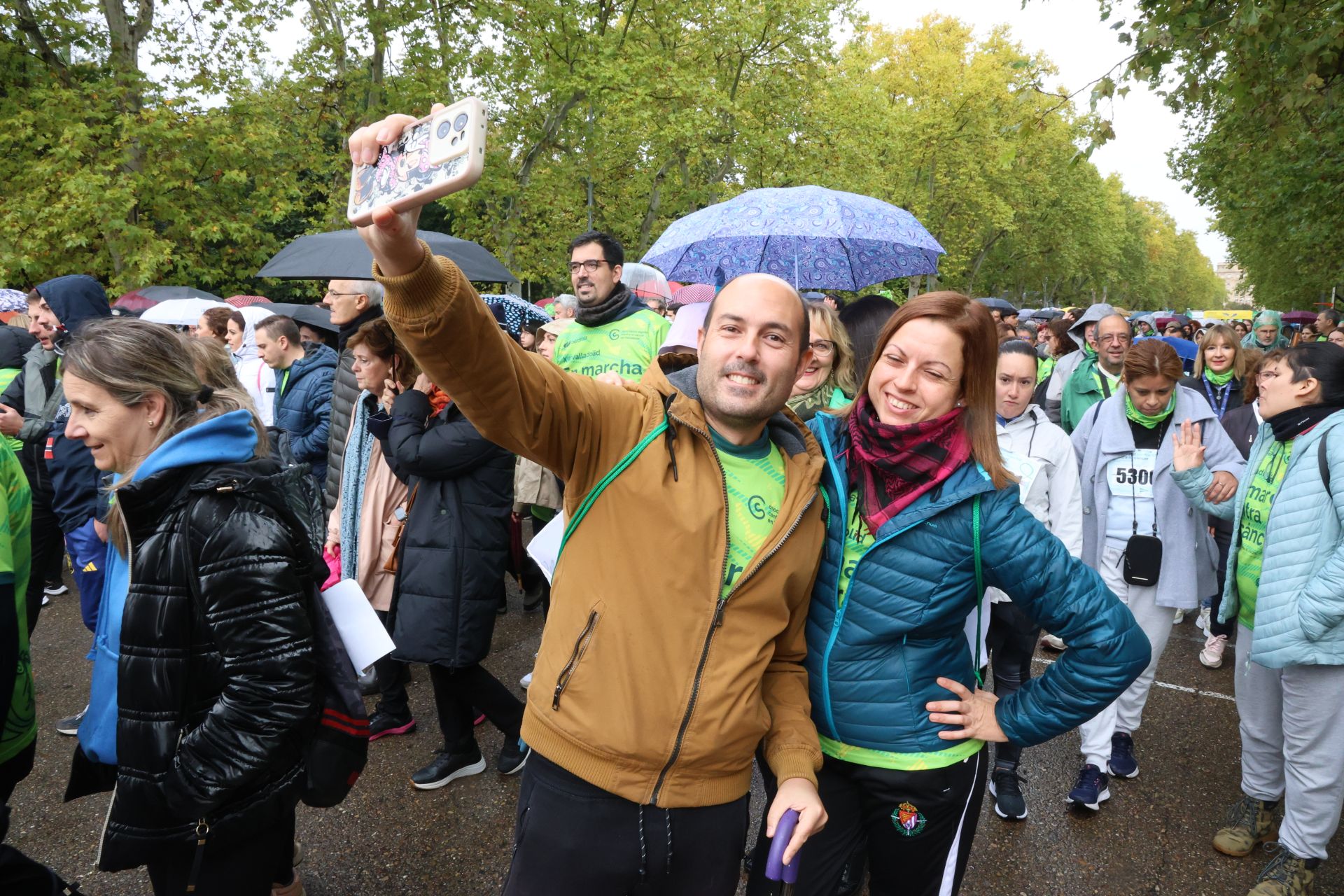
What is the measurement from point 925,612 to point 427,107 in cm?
1506

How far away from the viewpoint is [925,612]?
1.88m

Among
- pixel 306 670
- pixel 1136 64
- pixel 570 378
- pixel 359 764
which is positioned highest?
pixel 1136 64

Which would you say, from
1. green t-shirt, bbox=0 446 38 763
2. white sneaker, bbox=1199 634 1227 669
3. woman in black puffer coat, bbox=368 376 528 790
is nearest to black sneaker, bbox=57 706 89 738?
woman in black puffer coat, bbox=368 376 528 790

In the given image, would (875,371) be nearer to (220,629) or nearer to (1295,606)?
(220,629)

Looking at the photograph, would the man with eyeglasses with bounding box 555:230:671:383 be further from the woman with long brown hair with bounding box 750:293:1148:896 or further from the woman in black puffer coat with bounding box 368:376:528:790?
the woman with long brown hair with bounding box 750:293:1148:896

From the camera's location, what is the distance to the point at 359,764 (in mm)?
2232

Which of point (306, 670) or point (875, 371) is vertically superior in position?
point (875, 371)

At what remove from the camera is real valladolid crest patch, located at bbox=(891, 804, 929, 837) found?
78.0 inches

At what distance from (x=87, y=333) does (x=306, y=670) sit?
1.08 meters

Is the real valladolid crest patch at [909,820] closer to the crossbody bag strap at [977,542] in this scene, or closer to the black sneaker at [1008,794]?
the crossbody bag strap at [977,542]

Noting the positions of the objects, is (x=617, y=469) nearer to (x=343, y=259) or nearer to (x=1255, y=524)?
(x=1255, y=524)

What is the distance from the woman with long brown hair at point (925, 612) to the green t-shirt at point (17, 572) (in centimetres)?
213

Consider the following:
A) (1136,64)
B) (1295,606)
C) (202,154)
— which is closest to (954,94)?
(202,154)

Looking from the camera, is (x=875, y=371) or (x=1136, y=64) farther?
(x=1136, y=64)
